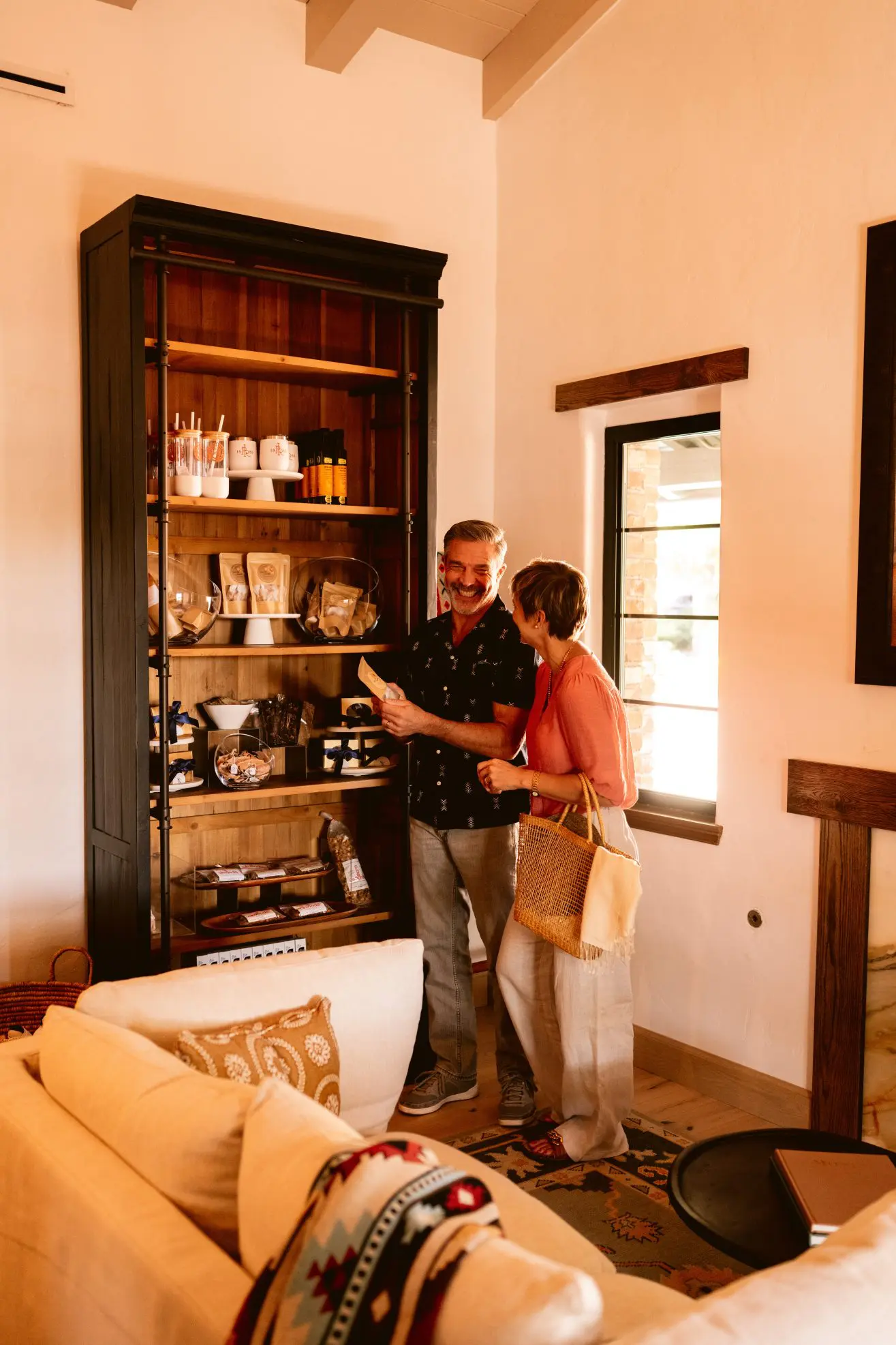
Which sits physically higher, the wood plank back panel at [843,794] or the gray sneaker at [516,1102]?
the wood plank back panel at [843,794]

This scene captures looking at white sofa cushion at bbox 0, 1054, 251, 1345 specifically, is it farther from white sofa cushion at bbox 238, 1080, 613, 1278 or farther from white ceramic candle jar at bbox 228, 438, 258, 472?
white ceramic candle jar at bbox 228, 438, 258, 472

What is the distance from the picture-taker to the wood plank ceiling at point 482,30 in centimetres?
363

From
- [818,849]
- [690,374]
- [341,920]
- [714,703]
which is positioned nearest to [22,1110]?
[341,920]

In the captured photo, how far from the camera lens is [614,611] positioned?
13.0ft

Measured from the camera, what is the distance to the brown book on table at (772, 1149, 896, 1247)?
6.10 ft

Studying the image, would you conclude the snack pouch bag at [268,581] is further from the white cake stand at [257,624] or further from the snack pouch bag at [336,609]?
the snack pouch bag at [336,609]

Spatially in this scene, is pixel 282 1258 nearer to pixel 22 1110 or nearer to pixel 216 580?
pixel 22 1110

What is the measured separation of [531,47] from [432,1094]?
3558mm

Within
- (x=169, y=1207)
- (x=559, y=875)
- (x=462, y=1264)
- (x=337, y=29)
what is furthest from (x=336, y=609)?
(x=462, y=1264)

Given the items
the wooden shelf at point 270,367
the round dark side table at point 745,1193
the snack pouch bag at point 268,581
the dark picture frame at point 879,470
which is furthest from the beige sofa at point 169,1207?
the wooden shelf at point 270,367

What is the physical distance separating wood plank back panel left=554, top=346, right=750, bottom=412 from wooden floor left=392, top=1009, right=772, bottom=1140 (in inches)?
85.5

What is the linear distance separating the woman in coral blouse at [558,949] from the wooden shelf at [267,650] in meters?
0.73

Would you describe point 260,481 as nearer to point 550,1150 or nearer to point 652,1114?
point 550,1150

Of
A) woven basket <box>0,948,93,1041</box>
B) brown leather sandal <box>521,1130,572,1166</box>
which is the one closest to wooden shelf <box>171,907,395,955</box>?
woven basket <box>0,948,93,1041</box>
